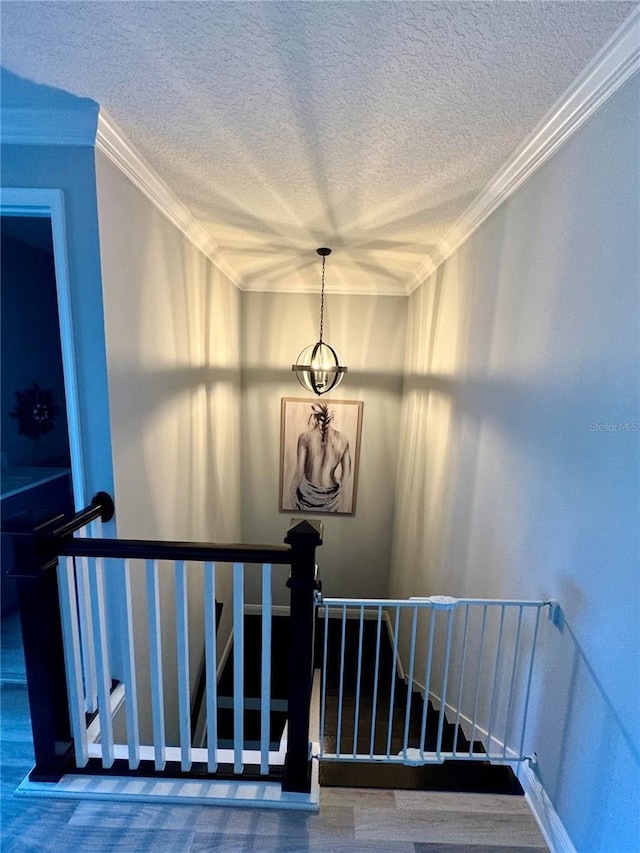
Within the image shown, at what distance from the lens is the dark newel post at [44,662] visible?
1.26m

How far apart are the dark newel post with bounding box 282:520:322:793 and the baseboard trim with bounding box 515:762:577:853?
868mm

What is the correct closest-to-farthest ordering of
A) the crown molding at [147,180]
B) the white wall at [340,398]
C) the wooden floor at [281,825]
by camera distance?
the wooden floor at [281,825]
the crown molding at [147,180]
the white wall at [340,398]

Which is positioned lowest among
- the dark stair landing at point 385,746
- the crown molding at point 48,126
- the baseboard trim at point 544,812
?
the dark stair landing at point 385,746

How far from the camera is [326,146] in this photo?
155cm

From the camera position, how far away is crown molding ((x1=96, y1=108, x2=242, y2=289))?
4.79 feet

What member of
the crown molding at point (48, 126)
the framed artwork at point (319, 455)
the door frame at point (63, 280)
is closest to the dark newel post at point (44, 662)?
the door frame at point (63, 280)

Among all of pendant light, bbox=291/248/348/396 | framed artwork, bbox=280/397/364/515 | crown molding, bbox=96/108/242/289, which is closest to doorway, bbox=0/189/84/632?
crown molding, bbox=96/108/242/289

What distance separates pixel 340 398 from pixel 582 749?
3.24m

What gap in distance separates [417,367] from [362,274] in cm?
103

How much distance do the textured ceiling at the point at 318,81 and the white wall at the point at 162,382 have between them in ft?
1.12

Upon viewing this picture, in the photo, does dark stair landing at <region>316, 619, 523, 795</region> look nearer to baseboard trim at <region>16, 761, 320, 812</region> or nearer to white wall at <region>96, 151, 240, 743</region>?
baseboard trim at <region>16, 761, 320, 812</region>

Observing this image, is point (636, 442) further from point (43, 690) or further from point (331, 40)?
point (43, 690)

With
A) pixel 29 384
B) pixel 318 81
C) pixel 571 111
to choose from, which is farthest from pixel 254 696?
pixel 571 111

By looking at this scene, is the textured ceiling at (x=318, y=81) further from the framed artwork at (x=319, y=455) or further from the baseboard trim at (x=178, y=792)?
the baseboard trim at (x=178, y=792)
